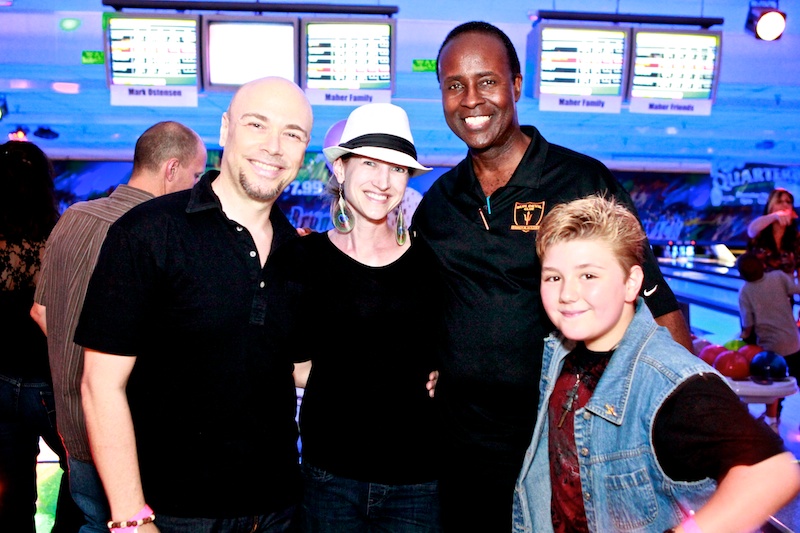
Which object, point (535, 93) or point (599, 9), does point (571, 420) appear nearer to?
point (535, 93)

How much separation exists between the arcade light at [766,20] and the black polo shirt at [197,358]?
464 centimetres

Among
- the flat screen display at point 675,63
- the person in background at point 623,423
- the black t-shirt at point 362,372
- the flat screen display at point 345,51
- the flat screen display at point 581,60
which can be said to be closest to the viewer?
the person in background at point 623,423

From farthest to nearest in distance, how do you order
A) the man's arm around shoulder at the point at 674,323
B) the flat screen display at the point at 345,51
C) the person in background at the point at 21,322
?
the flat screen display at the point at 345,51, the person in background at the point at 21,322, the man's arm around shoulder at the point at 674,323

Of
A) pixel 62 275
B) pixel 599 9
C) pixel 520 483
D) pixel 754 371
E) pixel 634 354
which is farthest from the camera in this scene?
pixel 599 9

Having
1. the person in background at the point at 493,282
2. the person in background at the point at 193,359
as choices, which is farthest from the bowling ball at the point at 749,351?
the person in background at the point at 193,359

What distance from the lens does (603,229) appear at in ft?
4.27

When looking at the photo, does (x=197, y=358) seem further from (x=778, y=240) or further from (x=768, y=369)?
(x=778, y=240)

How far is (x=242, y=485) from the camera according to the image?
1549mm

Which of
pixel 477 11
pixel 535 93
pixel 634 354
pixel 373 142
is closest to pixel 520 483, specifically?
pixel 634 354

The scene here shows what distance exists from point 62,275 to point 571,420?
1594 millimetres

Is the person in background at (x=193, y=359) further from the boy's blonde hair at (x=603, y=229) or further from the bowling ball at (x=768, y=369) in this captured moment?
the bowling ball at (x=768, y=369)

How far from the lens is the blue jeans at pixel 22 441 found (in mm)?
2443

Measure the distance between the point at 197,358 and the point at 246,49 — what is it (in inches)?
116

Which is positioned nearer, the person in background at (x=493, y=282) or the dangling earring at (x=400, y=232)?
the person in background at (x=493, y=282)
